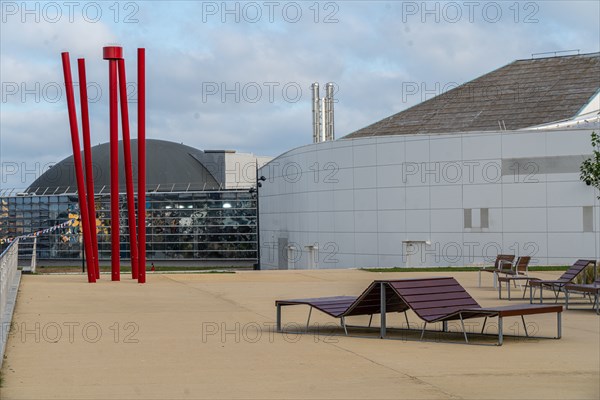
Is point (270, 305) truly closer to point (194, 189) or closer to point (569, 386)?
point (569, 386)

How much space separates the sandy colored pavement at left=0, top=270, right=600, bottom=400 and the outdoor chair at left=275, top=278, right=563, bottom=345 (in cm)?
41

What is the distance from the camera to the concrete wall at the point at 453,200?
40.4 metres

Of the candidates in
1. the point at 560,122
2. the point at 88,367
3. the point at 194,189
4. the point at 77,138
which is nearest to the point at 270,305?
the point at 88,367

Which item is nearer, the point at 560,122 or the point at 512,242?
the point at 512,242

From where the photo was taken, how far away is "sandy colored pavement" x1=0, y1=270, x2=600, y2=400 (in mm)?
8727

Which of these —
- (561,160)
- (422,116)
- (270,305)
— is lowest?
(270,305)

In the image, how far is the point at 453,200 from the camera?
42469 mm

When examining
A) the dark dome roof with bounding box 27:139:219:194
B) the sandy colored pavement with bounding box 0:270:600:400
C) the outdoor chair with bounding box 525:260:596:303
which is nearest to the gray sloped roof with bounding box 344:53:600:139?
the dark dome roof with bounding box 27:139:219:194

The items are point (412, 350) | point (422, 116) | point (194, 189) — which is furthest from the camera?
point (194, 189)

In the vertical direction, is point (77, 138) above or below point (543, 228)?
above

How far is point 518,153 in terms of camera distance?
40.9 m

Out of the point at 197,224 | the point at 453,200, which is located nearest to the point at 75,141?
the point at 453,200

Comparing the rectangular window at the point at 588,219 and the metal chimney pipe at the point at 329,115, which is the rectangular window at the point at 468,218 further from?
the metal chimney pipe at the point at 329,115

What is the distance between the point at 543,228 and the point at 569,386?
3277 centimetres
